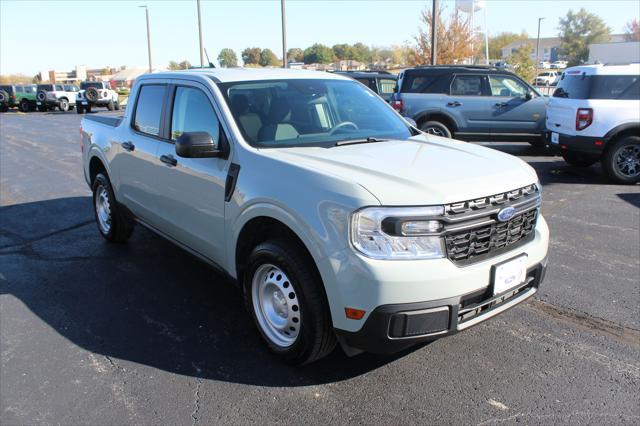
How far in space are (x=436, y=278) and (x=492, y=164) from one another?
1028 mm

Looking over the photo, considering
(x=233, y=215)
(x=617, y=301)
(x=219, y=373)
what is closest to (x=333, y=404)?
(x=219, y=373)

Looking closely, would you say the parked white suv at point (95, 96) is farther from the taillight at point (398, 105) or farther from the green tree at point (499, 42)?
the green tree at point (499, 42)

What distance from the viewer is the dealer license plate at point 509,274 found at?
2.96 meters

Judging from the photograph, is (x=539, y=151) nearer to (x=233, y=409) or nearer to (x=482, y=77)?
(x=482, y=77)

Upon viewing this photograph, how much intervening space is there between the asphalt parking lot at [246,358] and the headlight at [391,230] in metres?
0.91

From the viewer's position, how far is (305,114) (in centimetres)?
402

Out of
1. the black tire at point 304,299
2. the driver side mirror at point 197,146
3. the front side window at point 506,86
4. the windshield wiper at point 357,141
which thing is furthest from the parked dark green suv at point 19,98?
the black tire at point 304,299

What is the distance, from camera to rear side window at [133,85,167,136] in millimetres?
4613

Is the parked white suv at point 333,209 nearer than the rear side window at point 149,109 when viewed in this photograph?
Yes

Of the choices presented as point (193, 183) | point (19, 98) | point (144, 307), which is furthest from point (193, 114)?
point (19, 98)

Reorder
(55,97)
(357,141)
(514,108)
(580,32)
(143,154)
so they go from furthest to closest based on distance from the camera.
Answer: (580,32), (55,97), (514,108), (143,154), (357,141)

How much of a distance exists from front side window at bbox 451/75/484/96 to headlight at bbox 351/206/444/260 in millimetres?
9664

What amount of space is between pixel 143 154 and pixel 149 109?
442mm

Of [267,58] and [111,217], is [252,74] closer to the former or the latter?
[111,217]
